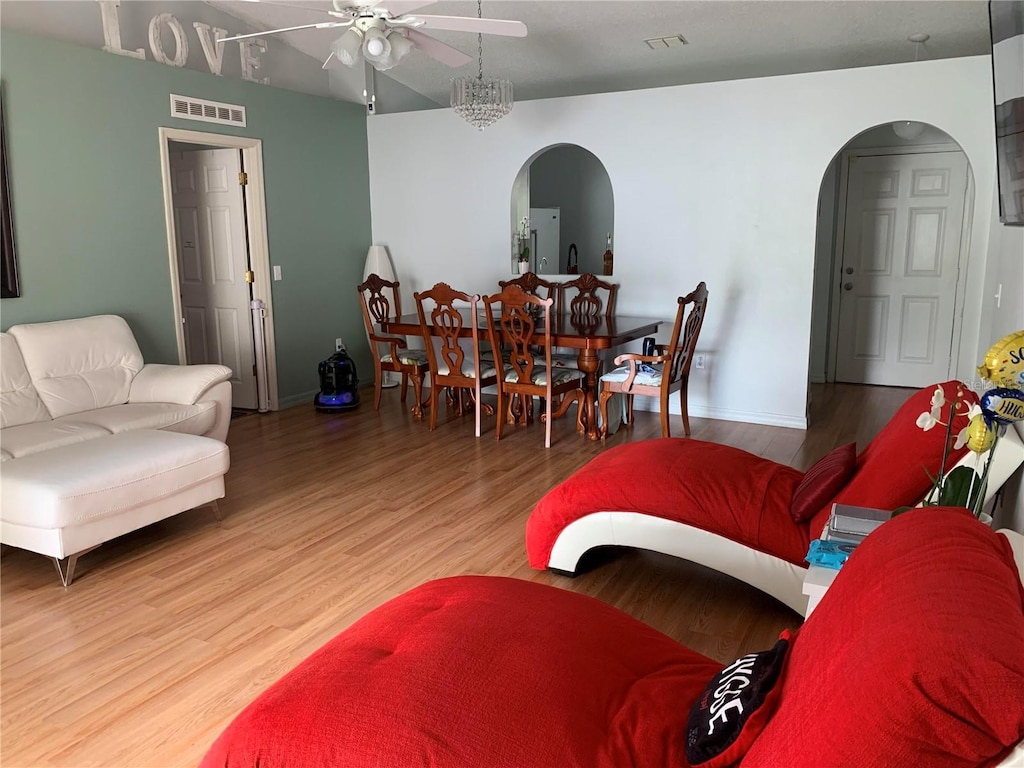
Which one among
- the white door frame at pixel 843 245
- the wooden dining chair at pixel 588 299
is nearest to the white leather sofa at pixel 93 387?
the wooden dining chair at pixel 588 299

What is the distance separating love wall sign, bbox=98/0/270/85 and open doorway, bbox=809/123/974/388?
464 cm

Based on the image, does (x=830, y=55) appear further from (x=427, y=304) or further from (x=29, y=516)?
(x=29, y=516)

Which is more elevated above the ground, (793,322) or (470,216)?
(470,216)

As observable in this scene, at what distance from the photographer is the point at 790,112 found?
532cm

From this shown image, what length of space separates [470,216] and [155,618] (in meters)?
4.48

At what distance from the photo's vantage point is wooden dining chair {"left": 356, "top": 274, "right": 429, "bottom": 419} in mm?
5969

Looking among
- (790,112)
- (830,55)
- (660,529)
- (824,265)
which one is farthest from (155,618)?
(824,265)

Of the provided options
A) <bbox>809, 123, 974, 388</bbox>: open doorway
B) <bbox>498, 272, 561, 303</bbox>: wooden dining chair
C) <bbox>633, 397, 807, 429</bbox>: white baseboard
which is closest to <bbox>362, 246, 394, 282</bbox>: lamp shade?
<bbox>498, 272, 561, 303</bbox>: wooden dining chair

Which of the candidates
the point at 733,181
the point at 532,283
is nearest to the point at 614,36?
the point at 733,181

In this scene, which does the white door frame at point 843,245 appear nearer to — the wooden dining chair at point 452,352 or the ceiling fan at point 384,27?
the wooden dining chair at point 452,352

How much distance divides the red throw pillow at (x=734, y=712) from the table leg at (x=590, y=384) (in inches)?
146

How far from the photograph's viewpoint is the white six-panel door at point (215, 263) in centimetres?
601

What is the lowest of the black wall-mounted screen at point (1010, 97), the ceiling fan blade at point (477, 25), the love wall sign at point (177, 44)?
the black wall-mounted screen at point (1010, 97)

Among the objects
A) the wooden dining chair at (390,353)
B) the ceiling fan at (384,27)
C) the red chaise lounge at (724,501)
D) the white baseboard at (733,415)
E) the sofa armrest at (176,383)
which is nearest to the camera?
the red chaise lounge at (724,501)
